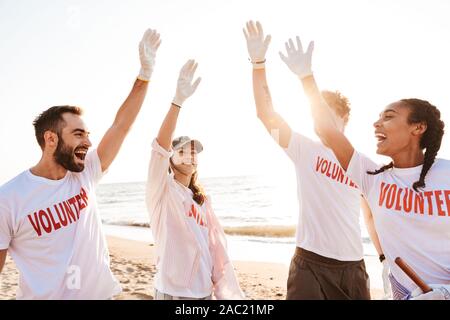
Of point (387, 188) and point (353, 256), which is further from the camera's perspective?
point (353, 256)

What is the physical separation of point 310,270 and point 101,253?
1793 millimetres

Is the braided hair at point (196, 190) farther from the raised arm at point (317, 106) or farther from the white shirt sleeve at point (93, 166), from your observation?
the raised arm at point (317, 106)

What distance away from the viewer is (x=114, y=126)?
3.42 metres

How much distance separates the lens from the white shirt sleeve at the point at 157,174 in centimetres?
346

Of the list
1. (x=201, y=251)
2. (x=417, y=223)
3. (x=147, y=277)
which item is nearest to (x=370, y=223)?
(x=417, y=223)

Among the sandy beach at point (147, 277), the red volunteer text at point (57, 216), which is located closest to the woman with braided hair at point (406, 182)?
the red volunteer text at point (57, 216)

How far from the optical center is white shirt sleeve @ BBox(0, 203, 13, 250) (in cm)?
280

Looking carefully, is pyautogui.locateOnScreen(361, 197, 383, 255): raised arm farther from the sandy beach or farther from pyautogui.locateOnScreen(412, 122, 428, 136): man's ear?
the sandy beach

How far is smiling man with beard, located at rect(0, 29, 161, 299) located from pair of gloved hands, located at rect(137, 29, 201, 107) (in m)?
0.73

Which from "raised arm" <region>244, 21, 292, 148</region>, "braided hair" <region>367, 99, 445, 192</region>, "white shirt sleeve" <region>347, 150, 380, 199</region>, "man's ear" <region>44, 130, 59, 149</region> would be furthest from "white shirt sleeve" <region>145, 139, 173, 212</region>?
"braided hair" <region>367, 99, 445, 192</region>
